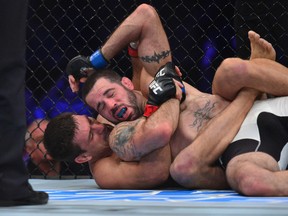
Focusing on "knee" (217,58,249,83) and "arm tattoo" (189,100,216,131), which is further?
"arm tattoo" (189,100,216,131)

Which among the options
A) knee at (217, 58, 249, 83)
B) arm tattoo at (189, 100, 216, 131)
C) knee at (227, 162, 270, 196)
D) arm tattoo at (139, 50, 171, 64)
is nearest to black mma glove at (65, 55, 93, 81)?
arm tattoo at (139, 50, 171, 64)

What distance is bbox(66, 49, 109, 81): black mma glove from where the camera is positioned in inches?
89.1

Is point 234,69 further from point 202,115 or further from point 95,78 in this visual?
point 95,78

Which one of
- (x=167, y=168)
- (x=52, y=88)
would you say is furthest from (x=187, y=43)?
(x=167, y=168)

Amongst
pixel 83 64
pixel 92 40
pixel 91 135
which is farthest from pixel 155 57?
pixel 92 40

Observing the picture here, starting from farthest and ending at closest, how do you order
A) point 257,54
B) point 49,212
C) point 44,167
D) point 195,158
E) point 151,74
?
point 44,167
point 151,74
point 257,54
point 195,158
point 49,212

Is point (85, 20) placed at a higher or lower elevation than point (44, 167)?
higher

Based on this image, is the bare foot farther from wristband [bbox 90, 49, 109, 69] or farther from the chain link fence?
the chain link fence

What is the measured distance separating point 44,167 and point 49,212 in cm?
168

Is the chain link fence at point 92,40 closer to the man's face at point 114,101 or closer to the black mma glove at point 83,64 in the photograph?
the black mma glove at point 83,64

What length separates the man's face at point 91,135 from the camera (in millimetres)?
2049

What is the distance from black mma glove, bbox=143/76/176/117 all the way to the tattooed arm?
0.02m

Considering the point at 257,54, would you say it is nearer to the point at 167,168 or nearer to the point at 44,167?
the point at 167,168

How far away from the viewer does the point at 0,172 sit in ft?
3.80
